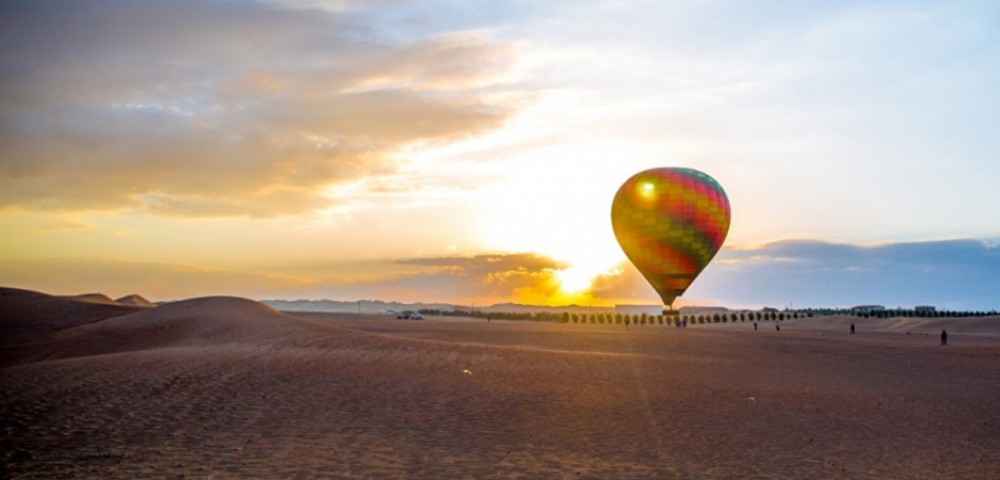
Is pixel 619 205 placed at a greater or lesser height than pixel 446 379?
greater

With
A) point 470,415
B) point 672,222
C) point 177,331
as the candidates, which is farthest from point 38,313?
point 470,415

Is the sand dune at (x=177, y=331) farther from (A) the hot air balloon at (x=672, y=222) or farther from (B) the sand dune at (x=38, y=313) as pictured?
(A) the hot air balloon at (x=672, y=222)

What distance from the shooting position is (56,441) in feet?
50.7

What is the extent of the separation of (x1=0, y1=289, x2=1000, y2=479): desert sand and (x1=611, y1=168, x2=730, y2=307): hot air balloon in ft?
69.4

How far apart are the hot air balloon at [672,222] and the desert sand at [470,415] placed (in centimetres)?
2114

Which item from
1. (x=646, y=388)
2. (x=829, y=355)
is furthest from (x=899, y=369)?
(x=646, y=388)

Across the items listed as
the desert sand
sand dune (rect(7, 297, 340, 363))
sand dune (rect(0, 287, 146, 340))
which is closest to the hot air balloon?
the desert sand

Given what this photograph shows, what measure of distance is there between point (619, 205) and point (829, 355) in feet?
70.1

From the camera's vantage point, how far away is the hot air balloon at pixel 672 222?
57.2 m

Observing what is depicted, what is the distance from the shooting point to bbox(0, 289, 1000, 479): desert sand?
48.0 feet

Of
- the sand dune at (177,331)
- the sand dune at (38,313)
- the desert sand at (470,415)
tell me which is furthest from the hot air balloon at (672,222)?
the sand dune at (38,313)

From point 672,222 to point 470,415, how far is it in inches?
1586

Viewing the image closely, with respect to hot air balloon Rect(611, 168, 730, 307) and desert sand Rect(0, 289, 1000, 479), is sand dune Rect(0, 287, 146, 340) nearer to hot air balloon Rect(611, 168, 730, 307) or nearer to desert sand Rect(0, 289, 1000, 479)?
desert sand Rect(0, 289, 1000, 479)

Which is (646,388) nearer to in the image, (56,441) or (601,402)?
(601,402)
